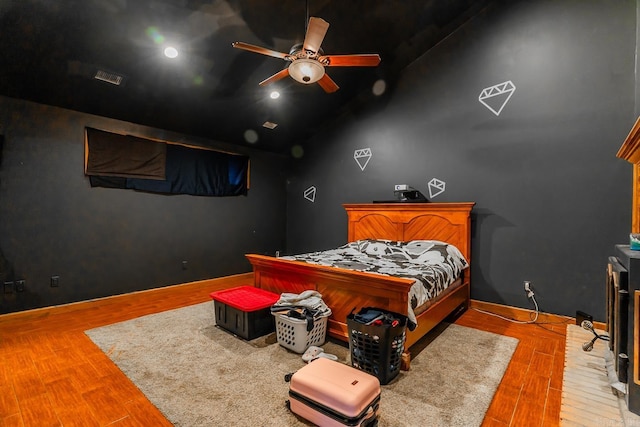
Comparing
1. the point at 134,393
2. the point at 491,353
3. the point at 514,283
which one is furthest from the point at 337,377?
the point at 514,283

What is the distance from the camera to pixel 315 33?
7.69ft

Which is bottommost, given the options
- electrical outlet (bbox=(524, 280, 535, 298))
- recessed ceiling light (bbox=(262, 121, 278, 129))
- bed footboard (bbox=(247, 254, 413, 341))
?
electrical outlet (bbox=(524, 280, 535, 298))

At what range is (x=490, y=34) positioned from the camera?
146 inches

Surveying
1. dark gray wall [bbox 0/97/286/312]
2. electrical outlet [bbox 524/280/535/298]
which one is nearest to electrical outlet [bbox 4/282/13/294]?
dark gray wall [bbox 0/97/286/312]

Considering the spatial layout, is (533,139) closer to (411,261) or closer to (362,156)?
(411,261)

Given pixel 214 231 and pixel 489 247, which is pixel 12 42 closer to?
pixel 214 231

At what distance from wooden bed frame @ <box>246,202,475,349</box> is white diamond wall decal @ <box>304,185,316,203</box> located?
3.55 feet

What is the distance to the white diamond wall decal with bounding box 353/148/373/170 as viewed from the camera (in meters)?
4.88

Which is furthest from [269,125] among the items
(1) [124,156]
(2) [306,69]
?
(2) [306,69]

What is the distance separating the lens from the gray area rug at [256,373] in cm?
174

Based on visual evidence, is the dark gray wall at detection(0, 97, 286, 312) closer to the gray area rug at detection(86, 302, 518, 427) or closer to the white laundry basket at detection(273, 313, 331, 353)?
the gray area rug at detection(86, 302, 518, 427)

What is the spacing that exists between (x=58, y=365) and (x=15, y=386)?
0.29 m

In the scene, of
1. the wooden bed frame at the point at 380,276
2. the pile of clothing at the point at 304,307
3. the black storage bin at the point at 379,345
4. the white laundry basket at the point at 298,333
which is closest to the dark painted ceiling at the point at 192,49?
the wooden bed frame at the point at 380,276

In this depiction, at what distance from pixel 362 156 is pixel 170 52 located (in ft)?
9.88
